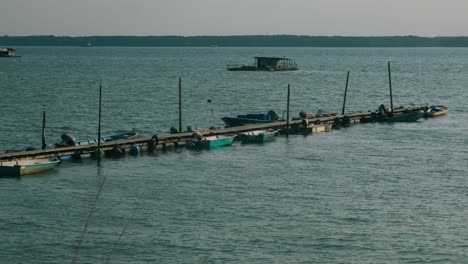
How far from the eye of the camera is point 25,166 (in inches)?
2119

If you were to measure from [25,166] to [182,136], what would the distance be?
1689 centimetres

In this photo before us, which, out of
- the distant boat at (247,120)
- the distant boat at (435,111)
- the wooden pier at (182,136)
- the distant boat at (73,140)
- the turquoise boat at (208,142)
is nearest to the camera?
the wooden pier at (182,136)

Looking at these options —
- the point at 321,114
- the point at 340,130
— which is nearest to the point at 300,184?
the point at 340,130

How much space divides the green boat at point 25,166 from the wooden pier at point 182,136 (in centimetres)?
140

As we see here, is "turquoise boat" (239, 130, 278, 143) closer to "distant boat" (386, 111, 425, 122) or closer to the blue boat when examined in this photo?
the blue boat

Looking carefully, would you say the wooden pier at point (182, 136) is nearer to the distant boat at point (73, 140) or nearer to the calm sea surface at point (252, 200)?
the distant boat at point (73, 140)

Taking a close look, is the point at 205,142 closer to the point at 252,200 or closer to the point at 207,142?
the point at 207,142

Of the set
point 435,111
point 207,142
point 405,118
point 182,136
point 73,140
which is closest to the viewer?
point 73,140

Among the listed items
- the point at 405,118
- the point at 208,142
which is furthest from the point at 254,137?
the point at 405,118

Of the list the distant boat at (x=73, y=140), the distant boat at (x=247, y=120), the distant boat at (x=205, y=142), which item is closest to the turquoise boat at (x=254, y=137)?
the distant boat at (x=205, y=142)

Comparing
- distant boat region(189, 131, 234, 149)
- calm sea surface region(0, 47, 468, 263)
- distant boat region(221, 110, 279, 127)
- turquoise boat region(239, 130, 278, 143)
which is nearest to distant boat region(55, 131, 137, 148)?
calm sea surface region(0, 47, 468, 263)

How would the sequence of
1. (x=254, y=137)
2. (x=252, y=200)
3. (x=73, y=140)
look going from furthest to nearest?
(x=254, y=137)
(x=73, y=140)
(x=252, y=200)

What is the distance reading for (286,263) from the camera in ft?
121

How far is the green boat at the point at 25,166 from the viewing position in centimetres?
5353
